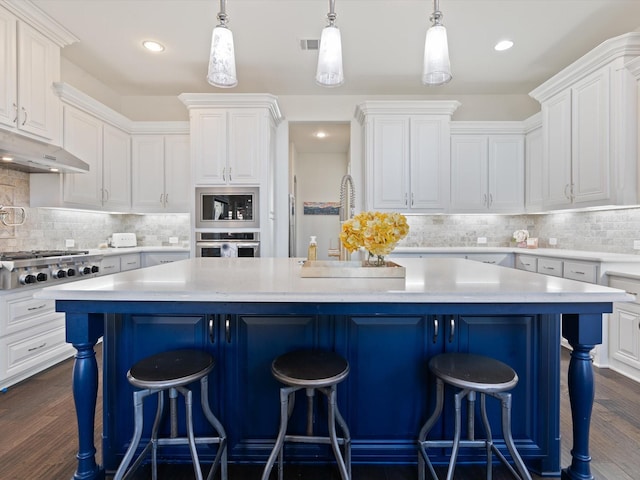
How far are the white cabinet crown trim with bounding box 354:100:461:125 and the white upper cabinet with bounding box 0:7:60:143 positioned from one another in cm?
326

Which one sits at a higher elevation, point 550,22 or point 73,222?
point 550,22

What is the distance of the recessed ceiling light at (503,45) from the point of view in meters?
3.43

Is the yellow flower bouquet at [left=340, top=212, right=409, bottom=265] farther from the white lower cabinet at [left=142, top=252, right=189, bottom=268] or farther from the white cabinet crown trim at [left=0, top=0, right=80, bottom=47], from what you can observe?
the white cabinet crown trim at [left=0, top=0, right=80, bottom=47]

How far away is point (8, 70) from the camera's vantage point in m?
2.67

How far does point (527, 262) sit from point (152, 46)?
4.65 metres

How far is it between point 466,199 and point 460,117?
4.00 feet

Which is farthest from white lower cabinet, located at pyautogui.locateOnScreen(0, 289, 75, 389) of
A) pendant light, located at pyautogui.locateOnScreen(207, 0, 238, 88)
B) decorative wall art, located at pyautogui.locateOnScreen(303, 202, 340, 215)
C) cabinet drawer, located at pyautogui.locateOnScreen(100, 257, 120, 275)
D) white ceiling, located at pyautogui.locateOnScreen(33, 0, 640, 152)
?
decorative wall art, located at pyautogui.locateOnScreen(303, 202, 340, 215)

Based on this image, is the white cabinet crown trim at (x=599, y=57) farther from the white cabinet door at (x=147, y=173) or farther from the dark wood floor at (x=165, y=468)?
the white cabinet door at (x=147, y=173)

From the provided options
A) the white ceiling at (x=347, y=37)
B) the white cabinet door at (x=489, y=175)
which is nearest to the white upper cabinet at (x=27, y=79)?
the white ceiling at (x=347, y=37)

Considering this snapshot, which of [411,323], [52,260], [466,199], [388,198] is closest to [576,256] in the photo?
[466,199]

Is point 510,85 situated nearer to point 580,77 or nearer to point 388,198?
point 580,77

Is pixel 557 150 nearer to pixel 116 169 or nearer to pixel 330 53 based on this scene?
pixel 330 53

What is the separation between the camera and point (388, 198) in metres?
4.34

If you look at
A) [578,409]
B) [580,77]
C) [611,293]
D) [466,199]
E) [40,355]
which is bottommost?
[40,355]
